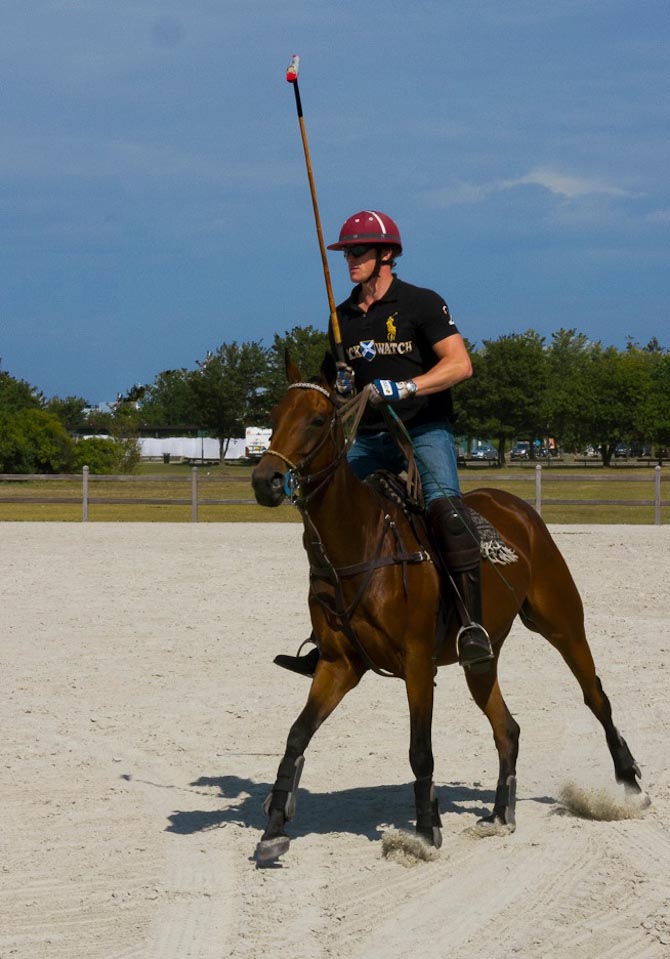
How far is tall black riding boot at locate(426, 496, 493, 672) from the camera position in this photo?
18.9 feet

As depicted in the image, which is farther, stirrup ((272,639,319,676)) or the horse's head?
stirrup ((272,639,319,676))

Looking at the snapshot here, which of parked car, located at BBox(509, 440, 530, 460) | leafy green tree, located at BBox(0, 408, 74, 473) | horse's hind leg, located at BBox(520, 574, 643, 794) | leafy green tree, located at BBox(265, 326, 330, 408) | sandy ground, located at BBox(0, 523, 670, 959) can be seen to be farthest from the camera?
parked car, located at BBox(509, 440, 530, 460)

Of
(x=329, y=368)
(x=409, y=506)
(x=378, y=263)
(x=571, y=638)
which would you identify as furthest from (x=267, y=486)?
(x=571, y=638)

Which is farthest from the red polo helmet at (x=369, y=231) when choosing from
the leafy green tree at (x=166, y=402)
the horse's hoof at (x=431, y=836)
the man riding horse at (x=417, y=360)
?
the leafy green tree at (x=166, y=402)

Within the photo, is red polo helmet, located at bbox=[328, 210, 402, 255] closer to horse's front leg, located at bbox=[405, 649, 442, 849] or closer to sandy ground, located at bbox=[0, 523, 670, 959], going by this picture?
horse's front leg, located at bbox=[405, 649, 442, 849]

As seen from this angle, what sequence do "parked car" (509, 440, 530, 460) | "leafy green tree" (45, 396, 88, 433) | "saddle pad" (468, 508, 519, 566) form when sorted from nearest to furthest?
"saddle pad" (468, 508, 519, 566) → "parked car" (509, 440, 530, 460) → "leafy green tree" (45, 396, 88, 433)

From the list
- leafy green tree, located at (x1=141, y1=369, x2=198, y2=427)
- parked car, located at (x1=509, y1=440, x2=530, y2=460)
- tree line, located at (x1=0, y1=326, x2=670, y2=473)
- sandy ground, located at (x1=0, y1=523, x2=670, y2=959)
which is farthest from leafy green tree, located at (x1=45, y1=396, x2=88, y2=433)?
sandy ground, located at (x1=0, y1=523, x2=670, y2=959)

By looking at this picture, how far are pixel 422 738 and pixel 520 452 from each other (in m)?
111

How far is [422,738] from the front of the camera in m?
5.64

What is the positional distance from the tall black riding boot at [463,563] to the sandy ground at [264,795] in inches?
37.6

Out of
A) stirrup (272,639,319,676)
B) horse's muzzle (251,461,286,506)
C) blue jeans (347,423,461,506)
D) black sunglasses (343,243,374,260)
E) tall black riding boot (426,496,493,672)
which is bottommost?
stirrup (272,639,319,676)

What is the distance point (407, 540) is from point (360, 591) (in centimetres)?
40

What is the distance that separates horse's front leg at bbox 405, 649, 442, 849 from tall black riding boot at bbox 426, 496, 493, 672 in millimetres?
237

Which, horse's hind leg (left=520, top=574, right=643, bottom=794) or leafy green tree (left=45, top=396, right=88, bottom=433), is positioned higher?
leafy green tree (left=45, top=396, right=88, bottom=433)
